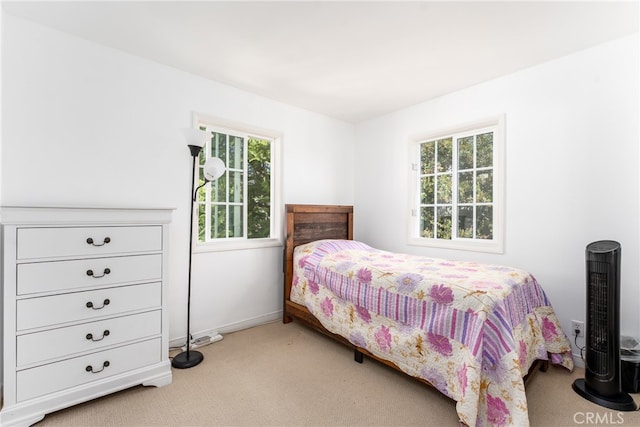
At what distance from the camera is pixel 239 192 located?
312 centimetres

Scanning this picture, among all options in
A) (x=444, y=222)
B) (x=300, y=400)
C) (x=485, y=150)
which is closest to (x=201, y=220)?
(x=300, y=400)

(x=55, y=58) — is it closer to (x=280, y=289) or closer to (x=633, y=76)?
(x=280, y=289)

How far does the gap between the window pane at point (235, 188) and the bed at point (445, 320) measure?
913mm

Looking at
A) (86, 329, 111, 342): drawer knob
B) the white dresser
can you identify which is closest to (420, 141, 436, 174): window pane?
the white dresser

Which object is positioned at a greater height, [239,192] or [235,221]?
[239,192]

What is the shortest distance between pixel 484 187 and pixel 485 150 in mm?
351

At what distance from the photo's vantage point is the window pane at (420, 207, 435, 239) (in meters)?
3.28

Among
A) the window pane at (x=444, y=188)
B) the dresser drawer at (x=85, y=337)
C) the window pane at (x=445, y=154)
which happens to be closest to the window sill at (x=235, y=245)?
the dresser drawer at (x=85, y=337)

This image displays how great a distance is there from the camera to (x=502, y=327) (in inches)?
62.7

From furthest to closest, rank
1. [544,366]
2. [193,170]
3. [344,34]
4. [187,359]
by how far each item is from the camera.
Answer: [193,170] < [187,359] < [544,366] < [344,34]

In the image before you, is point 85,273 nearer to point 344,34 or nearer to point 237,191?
point 237,191

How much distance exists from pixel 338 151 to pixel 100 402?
322cm

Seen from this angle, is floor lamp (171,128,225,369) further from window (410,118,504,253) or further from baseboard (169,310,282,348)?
window (410,118,504,253)

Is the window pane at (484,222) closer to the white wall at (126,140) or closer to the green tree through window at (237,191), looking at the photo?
the white wall at (126,140)
